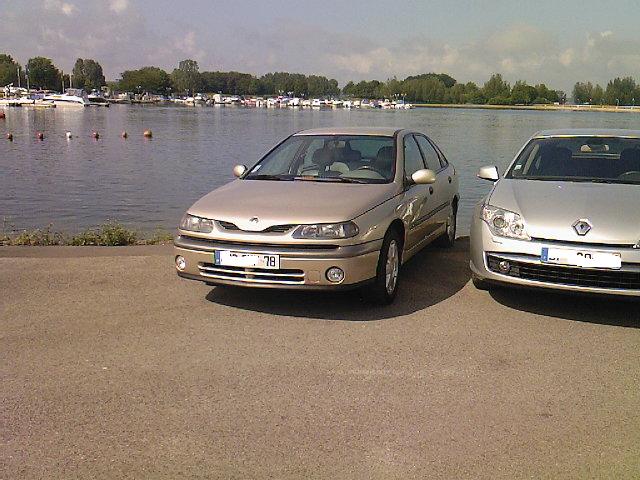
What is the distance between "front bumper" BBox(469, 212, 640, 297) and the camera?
201 inches

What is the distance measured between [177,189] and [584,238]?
625 inches

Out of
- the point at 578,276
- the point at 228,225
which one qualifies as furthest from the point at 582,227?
the point at 228,225

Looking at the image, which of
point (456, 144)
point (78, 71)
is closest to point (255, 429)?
point (456, 144)

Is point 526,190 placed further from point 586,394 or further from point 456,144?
point 456,144

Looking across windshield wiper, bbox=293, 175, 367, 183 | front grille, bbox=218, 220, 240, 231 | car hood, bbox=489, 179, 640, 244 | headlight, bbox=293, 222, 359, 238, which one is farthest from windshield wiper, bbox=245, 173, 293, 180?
car hood, bbox=489, 179, 640, 244

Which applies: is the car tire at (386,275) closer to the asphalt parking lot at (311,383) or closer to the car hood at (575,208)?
the asphalt parking lot at (311,383)

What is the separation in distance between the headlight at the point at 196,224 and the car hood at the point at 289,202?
0.15ft

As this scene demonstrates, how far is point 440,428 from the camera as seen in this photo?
140 inches

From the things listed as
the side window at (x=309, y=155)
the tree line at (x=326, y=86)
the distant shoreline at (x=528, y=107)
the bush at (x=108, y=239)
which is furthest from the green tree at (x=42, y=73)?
the side window at (x=309, y=155)

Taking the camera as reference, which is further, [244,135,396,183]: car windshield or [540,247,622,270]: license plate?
[244,135,396,183]: car windshield

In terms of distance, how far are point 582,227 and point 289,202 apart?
7.78 ft

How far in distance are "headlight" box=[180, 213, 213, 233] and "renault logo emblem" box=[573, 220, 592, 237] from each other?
2.94 meters

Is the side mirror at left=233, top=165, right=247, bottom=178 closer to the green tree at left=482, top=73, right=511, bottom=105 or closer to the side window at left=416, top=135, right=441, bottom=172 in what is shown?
the side window at left=416, top=135, right=441, bottom=172

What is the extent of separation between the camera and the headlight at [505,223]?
18.1ft
